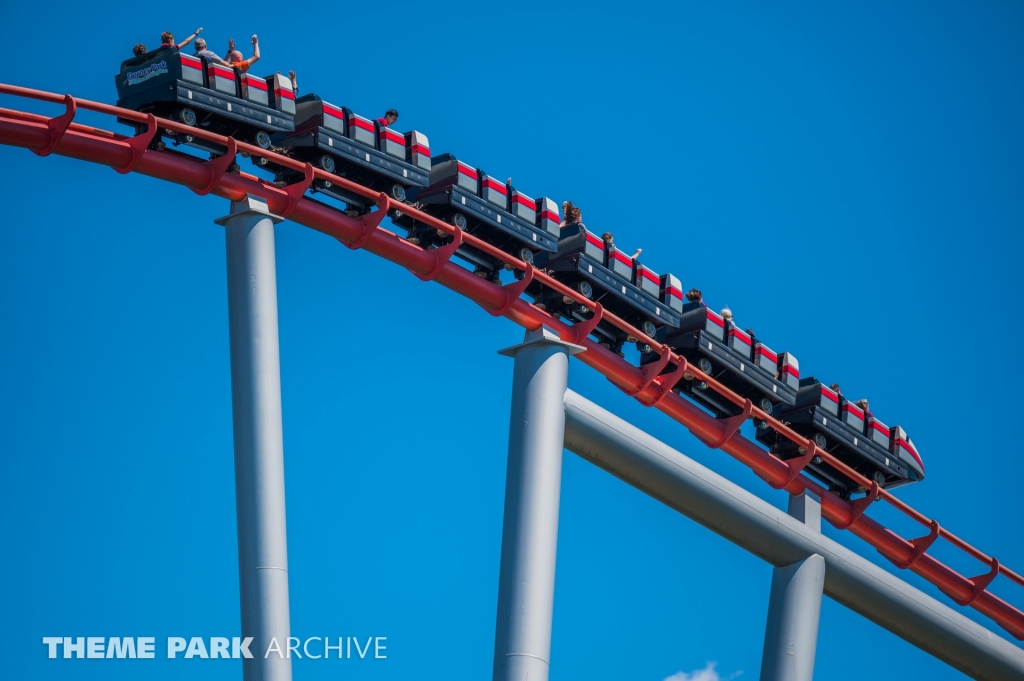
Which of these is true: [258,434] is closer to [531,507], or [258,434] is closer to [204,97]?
[531,507]

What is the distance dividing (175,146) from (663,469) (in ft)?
16.2

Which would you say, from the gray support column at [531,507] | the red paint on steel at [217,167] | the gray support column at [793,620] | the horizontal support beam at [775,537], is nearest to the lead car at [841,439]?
the horizontal support beam at [775,537]

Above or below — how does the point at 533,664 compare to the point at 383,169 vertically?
below

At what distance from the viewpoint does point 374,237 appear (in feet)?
41.4

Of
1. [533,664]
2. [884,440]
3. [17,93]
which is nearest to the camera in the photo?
[17,93]

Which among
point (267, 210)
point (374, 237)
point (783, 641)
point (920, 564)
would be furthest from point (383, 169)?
point (920, 564)

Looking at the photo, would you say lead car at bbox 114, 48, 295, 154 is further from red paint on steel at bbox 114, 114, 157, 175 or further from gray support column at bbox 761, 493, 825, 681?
gray support column at bbox 761, 493, 825, 681

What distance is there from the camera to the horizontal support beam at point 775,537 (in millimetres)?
13250

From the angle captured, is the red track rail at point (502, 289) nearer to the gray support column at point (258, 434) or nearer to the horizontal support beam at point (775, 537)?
the gray support column at point (258, 434)

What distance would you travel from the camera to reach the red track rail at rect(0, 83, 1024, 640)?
11281mm

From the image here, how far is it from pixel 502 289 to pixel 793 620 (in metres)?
4.10

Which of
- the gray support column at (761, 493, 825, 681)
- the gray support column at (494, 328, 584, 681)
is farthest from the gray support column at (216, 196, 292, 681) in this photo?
the gray support column at (761, 493, 825, 681)

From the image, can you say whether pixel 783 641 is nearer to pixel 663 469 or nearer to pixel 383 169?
pixel 663 469

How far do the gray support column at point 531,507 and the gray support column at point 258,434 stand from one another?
70.5 inches
